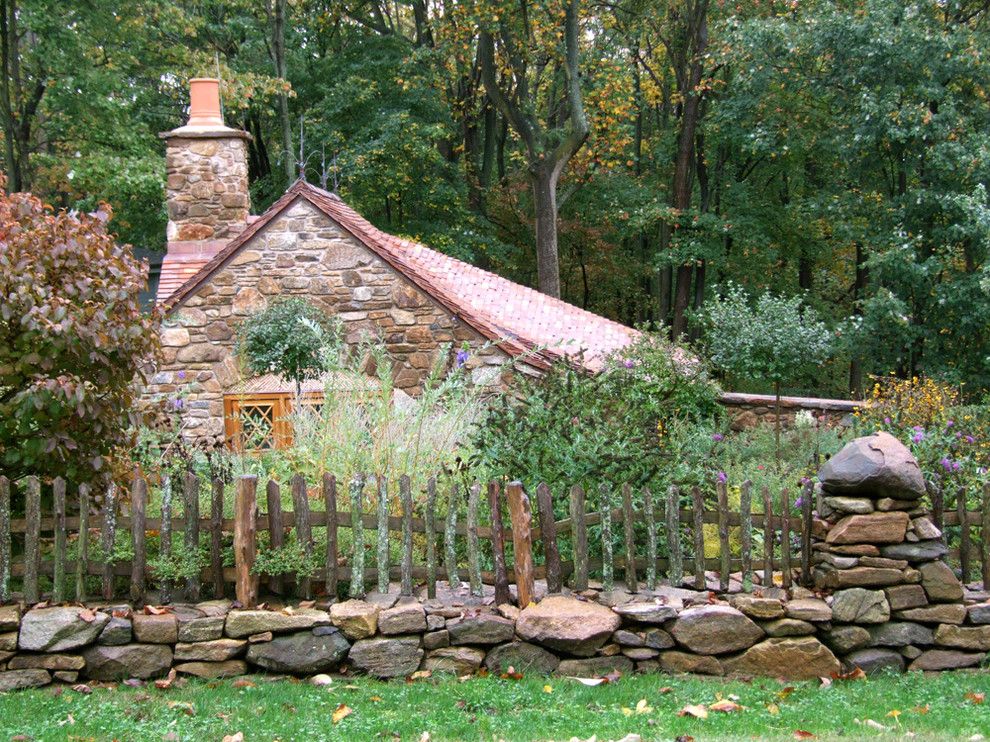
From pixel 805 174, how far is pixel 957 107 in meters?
6.28

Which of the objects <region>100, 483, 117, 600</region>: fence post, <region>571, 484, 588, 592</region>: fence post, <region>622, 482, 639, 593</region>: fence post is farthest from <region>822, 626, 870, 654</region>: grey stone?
<region>100, 483, 117, 600</region>: fence post

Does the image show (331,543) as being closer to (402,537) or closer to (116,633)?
(402,537)

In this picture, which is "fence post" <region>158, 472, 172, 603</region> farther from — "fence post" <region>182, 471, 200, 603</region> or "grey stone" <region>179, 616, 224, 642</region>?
"grey stone" <region>179, 616, 224, 642</region>

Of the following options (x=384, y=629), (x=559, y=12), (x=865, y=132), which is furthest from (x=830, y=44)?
(x=384, y=629)

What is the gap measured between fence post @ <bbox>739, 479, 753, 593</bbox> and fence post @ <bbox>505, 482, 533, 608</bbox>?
3.95 ft

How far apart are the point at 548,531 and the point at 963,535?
2.42m

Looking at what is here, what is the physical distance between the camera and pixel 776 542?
6.44m

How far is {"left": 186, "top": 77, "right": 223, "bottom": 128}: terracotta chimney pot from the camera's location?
12.1m

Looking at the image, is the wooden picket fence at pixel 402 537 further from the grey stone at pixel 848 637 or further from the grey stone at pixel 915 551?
the grey stone at pixel 848 637

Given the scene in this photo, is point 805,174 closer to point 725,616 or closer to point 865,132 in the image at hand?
point 865,132

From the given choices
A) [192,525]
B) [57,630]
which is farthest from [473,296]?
[57,630]

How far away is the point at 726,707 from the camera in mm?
A: 5016

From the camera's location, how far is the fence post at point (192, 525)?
550 centimetres

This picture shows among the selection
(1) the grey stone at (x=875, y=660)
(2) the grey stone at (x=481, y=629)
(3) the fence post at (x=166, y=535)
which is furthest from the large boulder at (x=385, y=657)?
(1) the grey stone at (x=875, y=660)
